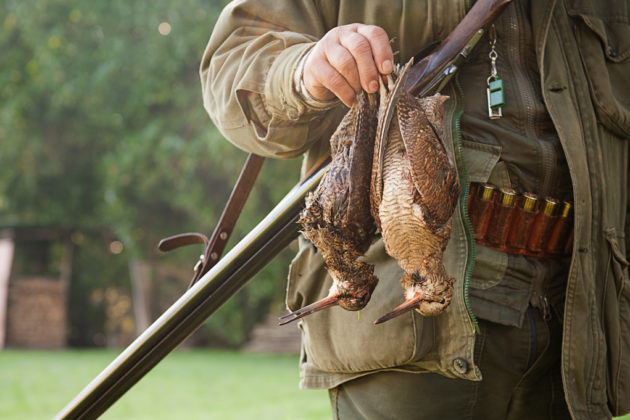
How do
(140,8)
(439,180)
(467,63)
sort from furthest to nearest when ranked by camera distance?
(140,8) < (467,63) < (439,180)

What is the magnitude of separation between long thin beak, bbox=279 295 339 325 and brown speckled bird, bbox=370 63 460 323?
0.49 ft

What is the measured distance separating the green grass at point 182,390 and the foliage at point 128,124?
238cm

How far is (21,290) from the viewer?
60.0 ft

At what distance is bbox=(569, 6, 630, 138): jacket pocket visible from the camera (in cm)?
198

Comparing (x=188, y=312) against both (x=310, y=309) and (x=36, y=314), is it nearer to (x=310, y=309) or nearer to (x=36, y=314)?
(x=310, y=309)

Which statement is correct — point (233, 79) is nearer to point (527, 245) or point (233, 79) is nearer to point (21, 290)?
point (527, 245)

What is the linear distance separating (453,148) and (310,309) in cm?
60

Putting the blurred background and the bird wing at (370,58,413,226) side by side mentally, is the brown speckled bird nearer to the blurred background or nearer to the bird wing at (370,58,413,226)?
the bird wing at (370,58,413,226)

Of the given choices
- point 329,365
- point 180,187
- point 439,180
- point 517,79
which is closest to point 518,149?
point 517,79

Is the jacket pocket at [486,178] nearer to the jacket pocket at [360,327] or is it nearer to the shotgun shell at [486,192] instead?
the shotgun shell at [486,192]

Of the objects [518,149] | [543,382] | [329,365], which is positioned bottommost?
[543,382]

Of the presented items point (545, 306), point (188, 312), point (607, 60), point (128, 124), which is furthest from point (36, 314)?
point (607, 60)

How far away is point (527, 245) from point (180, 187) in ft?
46.5

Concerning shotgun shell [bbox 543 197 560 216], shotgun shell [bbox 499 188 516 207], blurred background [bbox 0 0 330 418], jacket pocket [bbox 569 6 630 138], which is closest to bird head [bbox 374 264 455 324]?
shotgun shell [bbox 499 188 516 207]
